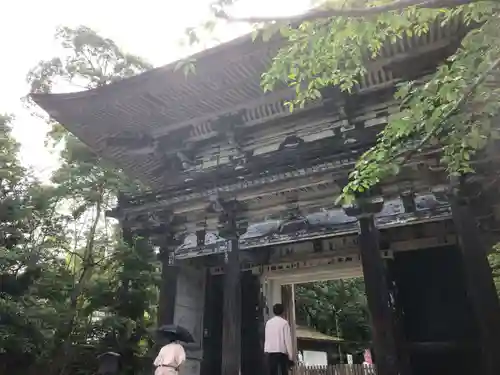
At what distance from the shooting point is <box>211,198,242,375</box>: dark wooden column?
6.14 meters

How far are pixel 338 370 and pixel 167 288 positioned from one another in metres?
3.45

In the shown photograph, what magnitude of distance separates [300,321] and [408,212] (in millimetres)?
15777

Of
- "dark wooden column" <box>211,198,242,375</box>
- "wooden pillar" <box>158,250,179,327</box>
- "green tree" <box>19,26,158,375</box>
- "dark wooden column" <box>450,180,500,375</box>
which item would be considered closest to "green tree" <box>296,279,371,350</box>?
"green tree" <box>19,26,158,375</box>

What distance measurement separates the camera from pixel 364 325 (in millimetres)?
19797

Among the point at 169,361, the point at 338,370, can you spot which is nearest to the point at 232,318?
the point at 169,361

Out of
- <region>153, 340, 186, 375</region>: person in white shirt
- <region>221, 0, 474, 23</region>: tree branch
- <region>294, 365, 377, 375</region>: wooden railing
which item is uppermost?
<region>221, 0, 474, 23</region>: tree branch

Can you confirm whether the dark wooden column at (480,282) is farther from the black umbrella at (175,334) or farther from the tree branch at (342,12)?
the black umbrella at (175,334)

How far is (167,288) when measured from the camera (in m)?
7.16

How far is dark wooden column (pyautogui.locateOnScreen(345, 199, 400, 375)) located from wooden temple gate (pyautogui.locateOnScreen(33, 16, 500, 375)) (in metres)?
0.02

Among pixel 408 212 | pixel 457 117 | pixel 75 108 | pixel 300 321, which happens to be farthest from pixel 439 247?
pixel 300 321

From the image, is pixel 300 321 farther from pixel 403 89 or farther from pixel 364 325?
pixel 403 89

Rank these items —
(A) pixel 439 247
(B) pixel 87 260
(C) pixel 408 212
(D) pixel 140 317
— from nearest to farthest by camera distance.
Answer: (C) pixel 408 212 < (A) pixel 439 247 < (D) pixel 140 317 < (B) pixel 87 260

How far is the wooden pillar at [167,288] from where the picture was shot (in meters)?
7.02

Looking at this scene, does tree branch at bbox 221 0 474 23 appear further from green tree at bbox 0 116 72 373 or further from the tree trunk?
the tree trunk
